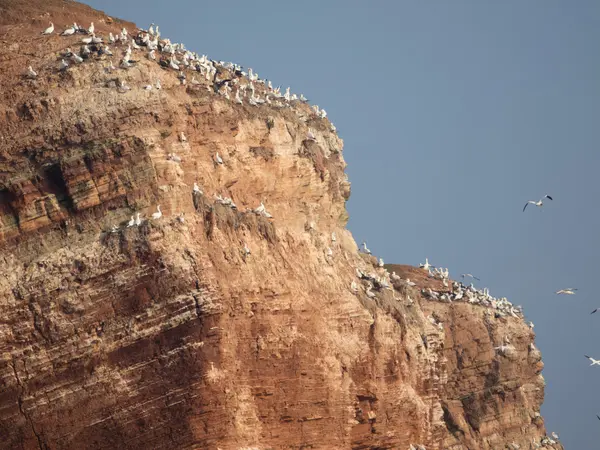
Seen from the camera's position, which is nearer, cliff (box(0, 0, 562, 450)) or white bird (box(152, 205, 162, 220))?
cliff (box(0, 0, 562, 450))

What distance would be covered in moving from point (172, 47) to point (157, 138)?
278 inches

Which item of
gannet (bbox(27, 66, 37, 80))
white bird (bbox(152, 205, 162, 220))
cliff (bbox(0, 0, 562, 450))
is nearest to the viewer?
cliff (bbox(0, 0, 562, 450))

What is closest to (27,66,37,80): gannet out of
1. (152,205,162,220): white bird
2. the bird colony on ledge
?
the bird colony on ledge

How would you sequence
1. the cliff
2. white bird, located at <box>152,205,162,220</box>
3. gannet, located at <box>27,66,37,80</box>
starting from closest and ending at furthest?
the cliff < white bird, located at <box>152,205,162,220</box> < gannet, located at <box>27,66,37,80</box>

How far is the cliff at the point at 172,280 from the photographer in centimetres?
5559

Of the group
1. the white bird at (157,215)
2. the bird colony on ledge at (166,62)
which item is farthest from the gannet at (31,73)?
the white bird at (157,215)

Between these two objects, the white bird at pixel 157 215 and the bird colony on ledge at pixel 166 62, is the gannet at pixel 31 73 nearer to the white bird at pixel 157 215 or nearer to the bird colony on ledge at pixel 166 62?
the bird colony on ledge at pixel 166 62

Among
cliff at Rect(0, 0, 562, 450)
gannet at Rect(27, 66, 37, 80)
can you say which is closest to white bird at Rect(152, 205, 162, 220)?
cliff at Rect(0, 0, 562, 450)

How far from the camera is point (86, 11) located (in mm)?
68875

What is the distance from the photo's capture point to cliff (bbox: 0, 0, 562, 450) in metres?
55.6

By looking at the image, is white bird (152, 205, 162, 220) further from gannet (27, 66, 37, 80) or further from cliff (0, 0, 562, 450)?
gannet (27, 66, 37, 80)

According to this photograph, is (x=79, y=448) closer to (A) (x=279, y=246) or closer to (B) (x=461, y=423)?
(A) (x=279, y=246)

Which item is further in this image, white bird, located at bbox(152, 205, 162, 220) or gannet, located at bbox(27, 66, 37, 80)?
gannet, located at bbox(27, 66, 37, 80)

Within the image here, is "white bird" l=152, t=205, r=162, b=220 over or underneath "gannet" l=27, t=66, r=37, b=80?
underneath
